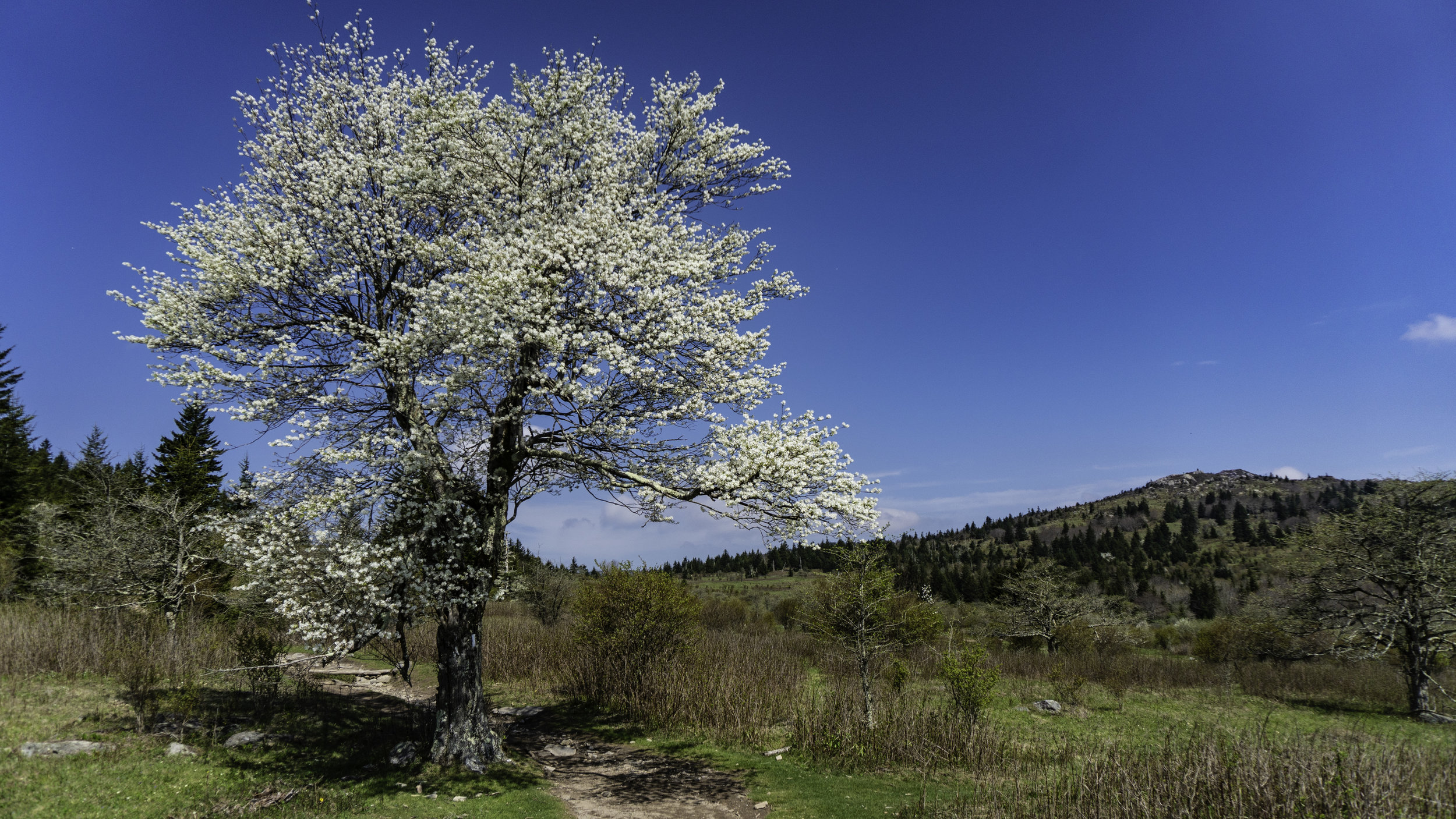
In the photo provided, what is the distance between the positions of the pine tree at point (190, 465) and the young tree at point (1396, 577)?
38.6 m

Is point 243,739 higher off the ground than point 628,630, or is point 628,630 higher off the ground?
point 628,630

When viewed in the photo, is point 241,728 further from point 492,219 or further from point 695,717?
point 492,219

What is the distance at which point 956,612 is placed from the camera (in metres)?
46.0

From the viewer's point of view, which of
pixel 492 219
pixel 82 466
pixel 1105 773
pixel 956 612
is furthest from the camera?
pixel 956 612

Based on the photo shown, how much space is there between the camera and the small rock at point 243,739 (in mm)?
11578

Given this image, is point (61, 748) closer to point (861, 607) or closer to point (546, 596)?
point (861, 607)

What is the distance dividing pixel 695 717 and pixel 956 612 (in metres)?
36.6

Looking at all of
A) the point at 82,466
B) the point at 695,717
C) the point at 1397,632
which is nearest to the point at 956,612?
the point at 1397,632

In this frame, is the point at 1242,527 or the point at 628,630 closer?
the point at 628,630

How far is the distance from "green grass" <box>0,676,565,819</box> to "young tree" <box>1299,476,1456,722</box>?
2593cm

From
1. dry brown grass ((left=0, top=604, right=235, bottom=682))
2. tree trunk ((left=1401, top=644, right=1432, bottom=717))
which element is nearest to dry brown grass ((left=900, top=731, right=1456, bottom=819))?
dry brown grass ((left=0, top=604, right=235, bottom=682))

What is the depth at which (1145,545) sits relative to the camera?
73.8m

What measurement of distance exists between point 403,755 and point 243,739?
10.6 feet

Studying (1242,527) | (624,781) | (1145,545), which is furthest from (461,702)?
(1242,527)
